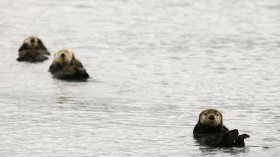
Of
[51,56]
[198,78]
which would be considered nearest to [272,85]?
[198,78]

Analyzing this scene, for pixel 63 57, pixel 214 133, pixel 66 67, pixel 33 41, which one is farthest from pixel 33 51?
pixel 214 133

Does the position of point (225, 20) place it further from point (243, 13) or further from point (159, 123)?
point (159, 123)

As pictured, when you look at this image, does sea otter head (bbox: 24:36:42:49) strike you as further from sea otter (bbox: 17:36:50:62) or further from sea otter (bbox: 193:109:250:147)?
sea otter (bbox: 193:109:250:147)

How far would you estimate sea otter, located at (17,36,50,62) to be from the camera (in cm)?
2614

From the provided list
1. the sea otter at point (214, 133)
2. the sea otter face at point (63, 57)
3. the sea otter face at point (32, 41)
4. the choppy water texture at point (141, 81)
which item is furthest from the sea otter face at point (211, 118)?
the sea otter face at point (32, 41)

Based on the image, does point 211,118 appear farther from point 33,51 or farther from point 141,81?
point 33,51

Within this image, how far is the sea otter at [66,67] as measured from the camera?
23.0 m

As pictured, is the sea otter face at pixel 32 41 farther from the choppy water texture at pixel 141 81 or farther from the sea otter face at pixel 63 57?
the sea otter face at pixel 63 57

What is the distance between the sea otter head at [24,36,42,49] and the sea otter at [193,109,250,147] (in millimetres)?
11150

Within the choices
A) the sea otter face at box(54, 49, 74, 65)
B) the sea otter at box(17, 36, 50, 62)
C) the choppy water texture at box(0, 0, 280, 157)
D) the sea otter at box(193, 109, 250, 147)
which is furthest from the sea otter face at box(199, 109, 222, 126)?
the sea otter at box(17, 36, 50, 62)

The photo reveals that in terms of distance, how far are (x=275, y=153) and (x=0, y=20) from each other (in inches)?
908

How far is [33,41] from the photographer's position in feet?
89.1

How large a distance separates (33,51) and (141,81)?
4514mm

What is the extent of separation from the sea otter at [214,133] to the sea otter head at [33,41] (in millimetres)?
11150
